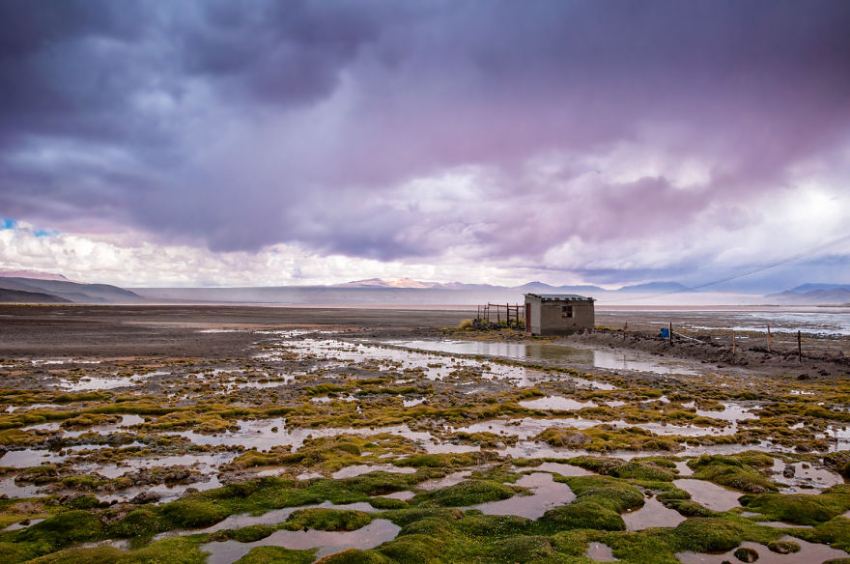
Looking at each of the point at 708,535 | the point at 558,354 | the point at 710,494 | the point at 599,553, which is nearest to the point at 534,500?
the point at 599,553

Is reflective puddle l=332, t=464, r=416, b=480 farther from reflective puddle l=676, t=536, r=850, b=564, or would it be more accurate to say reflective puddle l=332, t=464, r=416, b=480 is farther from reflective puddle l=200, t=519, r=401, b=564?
reflective puddle l=676, t=536, r=850, b=564

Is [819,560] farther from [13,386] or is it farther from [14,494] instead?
[13,386]

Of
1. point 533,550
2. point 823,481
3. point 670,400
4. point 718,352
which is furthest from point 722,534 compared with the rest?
point 718,352

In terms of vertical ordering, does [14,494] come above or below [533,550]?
below

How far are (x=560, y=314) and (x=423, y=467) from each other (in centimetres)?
4027

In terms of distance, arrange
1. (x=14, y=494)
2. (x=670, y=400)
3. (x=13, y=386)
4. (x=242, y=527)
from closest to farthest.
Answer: (x=242, y=527)
(x=14, y=494)
(x=670, y=400)
(x=13, y=386)

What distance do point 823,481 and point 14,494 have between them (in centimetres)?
1722

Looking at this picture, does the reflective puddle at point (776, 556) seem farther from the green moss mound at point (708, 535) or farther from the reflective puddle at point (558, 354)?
the reflective puddle at point (558, 354)

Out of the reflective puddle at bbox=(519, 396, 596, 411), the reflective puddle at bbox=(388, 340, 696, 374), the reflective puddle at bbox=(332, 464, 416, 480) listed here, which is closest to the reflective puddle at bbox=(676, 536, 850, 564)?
the reflective puddle at bbox=(332, 464, 416, 480)

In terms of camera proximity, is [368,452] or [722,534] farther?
[368,452]

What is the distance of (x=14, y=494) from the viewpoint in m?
9.39

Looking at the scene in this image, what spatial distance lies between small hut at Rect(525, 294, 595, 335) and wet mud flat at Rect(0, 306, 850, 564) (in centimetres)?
2300

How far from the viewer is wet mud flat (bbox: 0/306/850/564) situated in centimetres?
711

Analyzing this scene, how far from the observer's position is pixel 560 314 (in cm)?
4856
